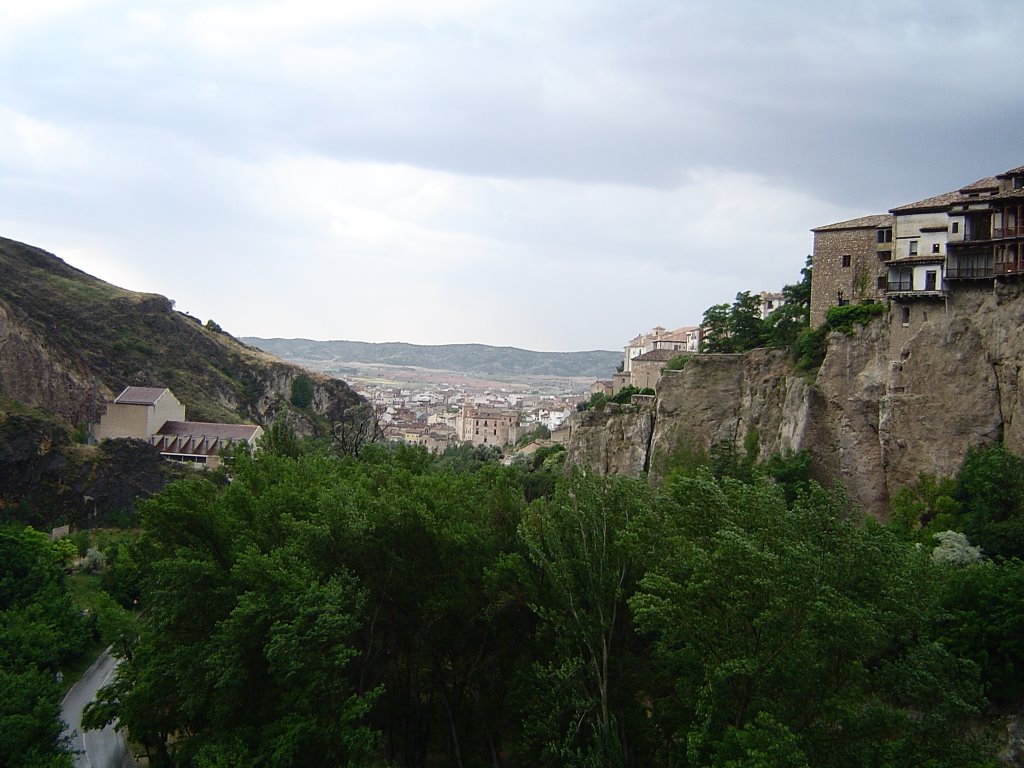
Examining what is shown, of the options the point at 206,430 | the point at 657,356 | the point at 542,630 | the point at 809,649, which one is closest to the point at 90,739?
the point at 542,630

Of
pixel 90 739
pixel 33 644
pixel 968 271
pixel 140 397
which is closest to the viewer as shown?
pixel 90 739

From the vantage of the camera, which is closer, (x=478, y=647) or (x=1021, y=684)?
(x=1021, y=684)

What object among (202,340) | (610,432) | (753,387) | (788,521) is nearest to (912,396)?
(753,387)

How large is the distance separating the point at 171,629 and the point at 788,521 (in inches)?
491

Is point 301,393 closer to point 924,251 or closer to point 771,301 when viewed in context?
point 771,301

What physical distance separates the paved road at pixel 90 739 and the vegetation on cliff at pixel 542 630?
401 cm

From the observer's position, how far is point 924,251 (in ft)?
92.0

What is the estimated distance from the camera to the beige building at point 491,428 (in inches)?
4560

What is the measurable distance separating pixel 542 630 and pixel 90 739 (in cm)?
1342

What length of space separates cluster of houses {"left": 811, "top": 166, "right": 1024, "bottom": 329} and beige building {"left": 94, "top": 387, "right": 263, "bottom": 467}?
40.3 metres

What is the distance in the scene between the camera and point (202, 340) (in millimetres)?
85438

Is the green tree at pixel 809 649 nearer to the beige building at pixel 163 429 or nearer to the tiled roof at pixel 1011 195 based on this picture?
the tiled roof at pixel 1011 195

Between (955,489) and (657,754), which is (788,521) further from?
(955,489)

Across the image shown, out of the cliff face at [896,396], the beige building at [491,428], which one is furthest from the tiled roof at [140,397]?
the beige building at [491,428]
